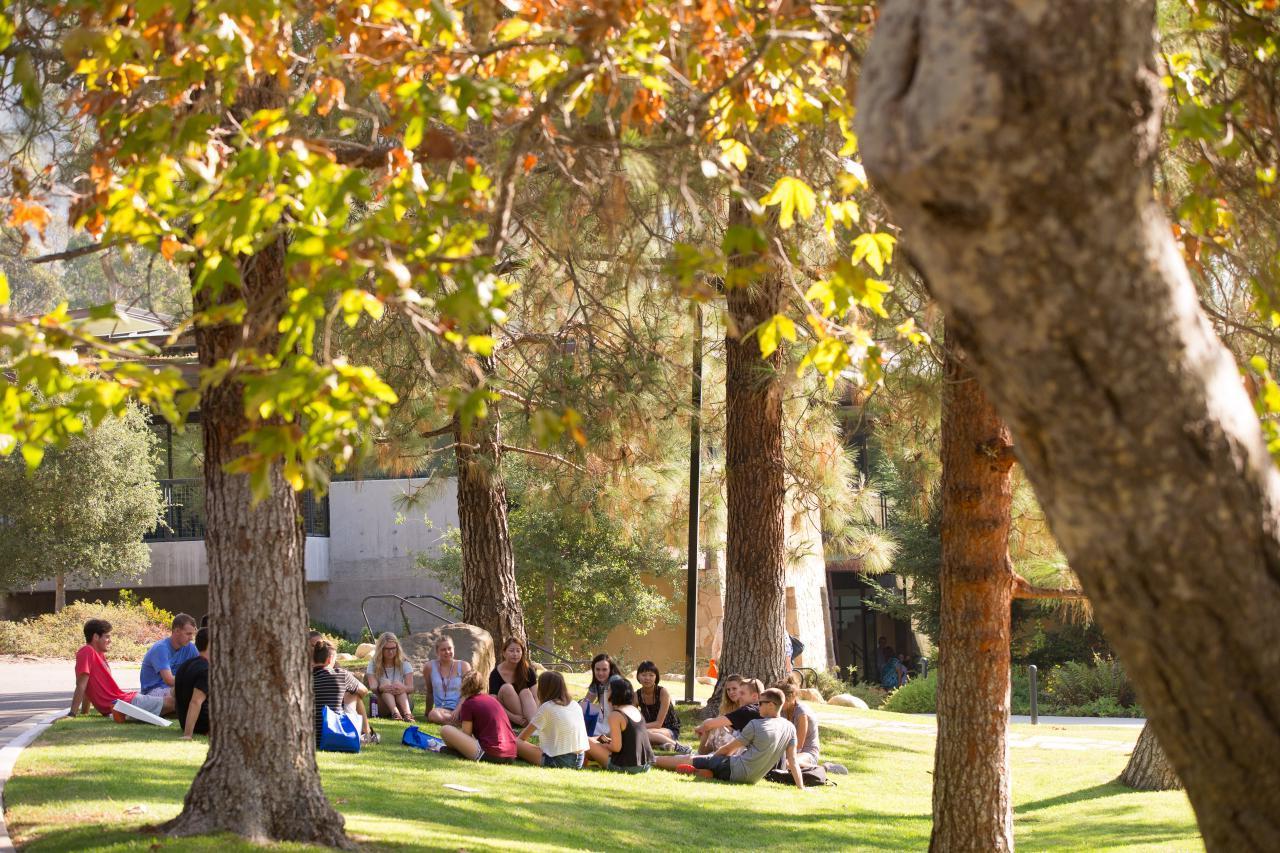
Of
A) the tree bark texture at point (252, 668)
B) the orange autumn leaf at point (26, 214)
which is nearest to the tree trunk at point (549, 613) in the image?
the tree bark texture at point (252, 668)

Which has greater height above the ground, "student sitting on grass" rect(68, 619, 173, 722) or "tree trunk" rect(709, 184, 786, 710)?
"tree trunk" rect(709, 184, 786, 710)

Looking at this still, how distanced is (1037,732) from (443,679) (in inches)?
357

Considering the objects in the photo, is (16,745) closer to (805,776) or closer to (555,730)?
(555,730)

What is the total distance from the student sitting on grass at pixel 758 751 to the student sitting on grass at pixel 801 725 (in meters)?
0.38

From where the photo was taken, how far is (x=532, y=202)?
8.56 m

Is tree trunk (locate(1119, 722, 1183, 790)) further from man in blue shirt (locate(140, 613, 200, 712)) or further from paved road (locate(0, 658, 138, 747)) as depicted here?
paved road (locate(0, 658, 138, 747))

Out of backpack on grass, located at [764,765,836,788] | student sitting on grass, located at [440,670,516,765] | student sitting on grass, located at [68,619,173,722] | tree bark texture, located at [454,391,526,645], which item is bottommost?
backpack on grass, located at [764,765,836,788]

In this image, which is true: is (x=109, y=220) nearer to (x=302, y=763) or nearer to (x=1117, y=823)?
(x=302, y=763)

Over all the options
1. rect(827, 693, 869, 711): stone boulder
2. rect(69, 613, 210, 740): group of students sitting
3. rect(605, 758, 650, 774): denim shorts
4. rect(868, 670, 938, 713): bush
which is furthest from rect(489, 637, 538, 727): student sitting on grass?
rect(868, 670, 938, 713): bush

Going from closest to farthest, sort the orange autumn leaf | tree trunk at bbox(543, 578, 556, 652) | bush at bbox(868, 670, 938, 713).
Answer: the orange autumn leaf
bush at bbox(868, 670, 938, 713)
tree trunk at bbox(543, 578, 556, 652)

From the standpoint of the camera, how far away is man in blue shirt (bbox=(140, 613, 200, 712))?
12000 millimetres

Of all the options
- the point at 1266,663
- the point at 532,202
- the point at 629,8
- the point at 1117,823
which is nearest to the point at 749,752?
the point at 1117,823

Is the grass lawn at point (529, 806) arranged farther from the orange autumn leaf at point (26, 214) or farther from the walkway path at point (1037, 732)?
the walkway path at point (1037, 732)

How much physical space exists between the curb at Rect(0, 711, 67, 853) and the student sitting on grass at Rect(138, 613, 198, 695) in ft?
2.85
